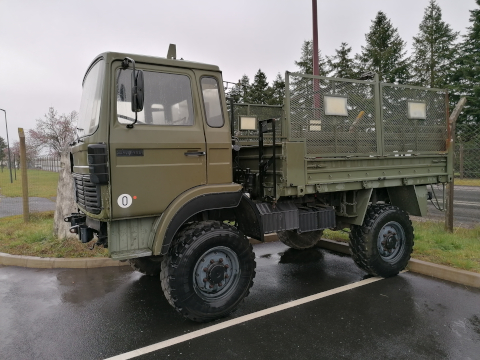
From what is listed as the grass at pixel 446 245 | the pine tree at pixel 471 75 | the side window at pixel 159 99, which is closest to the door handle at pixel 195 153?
the side window at pixel 159 99

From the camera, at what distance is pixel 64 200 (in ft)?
21.0

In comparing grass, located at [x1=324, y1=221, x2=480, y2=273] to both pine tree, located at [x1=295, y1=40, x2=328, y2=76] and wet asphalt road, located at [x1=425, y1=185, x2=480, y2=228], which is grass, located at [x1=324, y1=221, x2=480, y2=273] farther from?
pine tree, located at [x1=295, y1=40, x2=328, y2=76]

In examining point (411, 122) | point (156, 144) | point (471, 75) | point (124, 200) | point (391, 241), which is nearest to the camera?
point (124, 200)

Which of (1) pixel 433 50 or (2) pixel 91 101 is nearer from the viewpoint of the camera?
(2) pixel 91 101

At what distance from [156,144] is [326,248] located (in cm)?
444

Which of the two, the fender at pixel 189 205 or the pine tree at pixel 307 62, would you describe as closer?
the fender at pixel 189 205

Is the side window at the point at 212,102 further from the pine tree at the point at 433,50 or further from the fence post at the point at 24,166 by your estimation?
the pine tree at the point at 433,50

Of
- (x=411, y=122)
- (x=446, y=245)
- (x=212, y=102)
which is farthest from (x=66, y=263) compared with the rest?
(x=446, y=245)

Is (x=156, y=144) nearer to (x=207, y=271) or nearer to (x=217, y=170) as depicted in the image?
(x=217, y=170)

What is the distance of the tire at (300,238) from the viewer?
6336 mm

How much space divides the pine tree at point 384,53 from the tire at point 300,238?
94.4 ft

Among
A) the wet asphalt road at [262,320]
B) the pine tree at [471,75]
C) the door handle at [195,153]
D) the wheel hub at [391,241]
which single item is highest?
the pine tree at [471,75]

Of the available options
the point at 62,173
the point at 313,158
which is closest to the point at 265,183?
the point at 313,158

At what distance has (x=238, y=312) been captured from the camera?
400 centimetres
